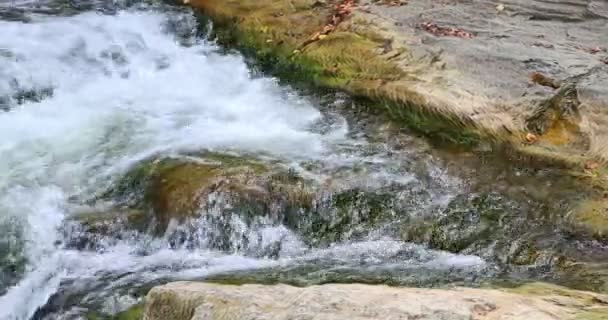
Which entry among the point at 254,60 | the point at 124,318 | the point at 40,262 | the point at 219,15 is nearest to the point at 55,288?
the point at 40,262

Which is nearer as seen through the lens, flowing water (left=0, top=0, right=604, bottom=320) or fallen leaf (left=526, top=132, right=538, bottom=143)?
flowing water (left=0, top=0, right=604, bottom=320)

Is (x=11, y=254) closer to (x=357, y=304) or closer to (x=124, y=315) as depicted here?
(x=124, y=315)

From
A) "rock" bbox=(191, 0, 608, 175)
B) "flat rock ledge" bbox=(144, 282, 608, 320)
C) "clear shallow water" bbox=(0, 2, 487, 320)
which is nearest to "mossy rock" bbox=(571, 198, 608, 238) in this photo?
"rock" bbox=(191, 0, 608, 175)

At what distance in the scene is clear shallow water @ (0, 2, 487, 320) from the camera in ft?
17.9

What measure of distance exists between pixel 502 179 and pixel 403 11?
138 inches

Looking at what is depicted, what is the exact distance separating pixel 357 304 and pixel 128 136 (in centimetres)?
444

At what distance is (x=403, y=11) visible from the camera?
29.4 feet

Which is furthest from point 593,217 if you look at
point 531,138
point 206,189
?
point 206,189

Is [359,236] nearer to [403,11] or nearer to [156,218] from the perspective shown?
[156,218]

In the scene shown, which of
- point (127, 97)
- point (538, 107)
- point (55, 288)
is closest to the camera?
point (55, 288)

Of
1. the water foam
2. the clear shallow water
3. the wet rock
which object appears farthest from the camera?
the water foam

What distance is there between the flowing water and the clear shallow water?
0.05ft

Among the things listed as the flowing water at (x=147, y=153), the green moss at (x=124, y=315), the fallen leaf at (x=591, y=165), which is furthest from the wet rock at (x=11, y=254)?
the fallen leaf at (x=591, y=165)

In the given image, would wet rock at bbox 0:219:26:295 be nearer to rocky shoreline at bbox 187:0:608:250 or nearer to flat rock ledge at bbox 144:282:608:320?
flat rock ledge at bbox 144:282:608:320
